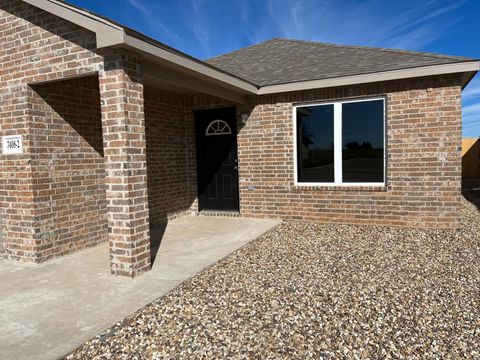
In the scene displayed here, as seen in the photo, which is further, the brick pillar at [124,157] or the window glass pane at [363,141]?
the window glass pane at [363,141]

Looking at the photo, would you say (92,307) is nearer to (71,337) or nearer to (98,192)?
(71,337)

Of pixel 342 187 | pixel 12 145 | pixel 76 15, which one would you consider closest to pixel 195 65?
pixel 76 15

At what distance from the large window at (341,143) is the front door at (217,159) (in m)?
1.57

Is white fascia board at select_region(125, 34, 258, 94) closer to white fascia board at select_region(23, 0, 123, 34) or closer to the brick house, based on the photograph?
the brick house

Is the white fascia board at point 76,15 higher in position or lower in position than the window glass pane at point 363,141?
higher

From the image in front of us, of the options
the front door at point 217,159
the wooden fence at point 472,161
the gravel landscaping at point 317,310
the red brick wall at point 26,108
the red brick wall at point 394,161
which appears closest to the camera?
the gravel landscaping at point 317,310

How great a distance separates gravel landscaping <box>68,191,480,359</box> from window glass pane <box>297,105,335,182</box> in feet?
7.42

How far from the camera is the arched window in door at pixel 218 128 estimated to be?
25.7ft

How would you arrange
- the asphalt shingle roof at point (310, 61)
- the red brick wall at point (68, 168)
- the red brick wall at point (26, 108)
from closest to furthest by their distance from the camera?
the red brick wall at point (26, 108) < the red brick wall at point (68, 168) < the asphalt shingle roof at point (310, 61)

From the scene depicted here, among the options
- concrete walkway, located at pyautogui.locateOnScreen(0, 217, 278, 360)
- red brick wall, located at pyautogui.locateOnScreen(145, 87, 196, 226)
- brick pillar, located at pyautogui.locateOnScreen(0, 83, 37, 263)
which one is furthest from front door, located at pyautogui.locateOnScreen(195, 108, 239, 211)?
brick pillar, located at pyautogui.locateOnScreen(0, 83, 37, 263)

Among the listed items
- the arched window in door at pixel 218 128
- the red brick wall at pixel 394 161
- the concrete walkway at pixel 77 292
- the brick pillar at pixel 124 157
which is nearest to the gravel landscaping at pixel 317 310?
the concrete walkway at pixel 77 292

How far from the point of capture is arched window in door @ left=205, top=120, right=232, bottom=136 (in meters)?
7.83

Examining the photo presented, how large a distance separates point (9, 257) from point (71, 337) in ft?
9.84

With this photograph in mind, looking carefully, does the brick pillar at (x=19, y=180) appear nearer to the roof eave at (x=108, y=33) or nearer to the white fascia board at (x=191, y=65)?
the roof eave at (x=108, y=33)
